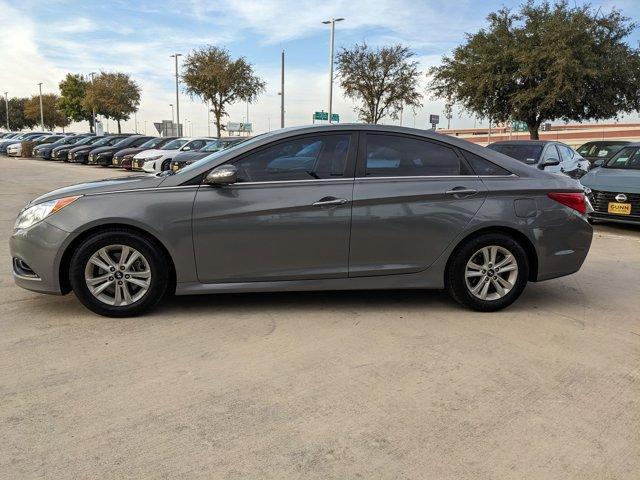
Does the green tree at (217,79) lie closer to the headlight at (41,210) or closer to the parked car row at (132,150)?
the parked car row at (132,150)

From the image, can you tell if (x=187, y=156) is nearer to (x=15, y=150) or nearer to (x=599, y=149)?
(x=599, y=149)

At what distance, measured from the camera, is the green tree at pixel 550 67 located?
23.5 meters

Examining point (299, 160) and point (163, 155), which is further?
point (163, 155)

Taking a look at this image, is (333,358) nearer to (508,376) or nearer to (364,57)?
(508,376)

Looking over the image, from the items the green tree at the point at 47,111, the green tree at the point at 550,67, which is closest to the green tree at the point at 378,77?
the green tree at the point at 550,67

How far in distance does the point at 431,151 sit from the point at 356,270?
1.22m

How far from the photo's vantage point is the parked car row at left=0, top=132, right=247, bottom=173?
19.8 meters

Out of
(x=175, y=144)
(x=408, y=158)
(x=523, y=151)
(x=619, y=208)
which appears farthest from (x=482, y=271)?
(x=175, y=144)

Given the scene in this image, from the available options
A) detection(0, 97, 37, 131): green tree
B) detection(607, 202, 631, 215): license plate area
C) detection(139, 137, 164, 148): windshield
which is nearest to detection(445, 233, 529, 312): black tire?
detection(607, 202, 631, 215): license plate area

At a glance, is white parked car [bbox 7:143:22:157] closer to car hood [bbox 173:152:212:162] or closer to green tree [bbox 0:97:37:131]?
car hood [bbox 173:152:212:162]

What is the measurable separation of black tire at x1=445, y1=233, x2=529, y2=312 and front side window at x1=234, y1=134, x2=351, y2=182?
1.23m

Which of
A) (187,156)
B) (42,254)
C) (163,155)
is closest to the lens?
(42,254)

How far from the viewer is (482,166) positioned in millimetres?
4824

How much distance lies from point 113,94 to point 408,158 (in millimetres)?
51691
